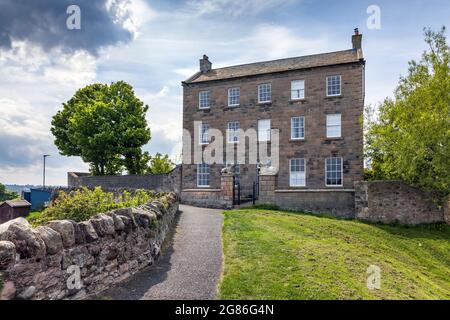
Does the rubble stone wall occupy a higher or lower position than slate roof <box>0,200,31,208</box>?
higher

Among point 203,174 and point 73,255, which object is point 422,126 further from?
point 73,255

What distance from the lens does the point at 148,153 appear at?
38688 mm

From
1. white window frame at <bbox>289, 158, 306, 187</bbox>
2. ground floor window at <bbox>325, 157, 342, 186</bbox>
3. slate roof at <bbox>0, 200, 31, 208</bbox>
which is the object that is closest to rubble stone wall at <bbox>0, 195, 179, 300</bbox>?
white window frame at <bbox>289, 158, 306, 187</bbox>

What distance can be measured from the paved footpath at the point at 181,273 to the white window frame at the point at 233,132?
16575 millimetres

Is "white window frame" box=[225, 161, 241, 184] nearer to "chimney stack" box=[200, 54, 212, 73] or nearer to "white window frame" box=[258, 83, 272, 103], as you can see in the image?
"white window frame" box=[258, 83, 272, 103]

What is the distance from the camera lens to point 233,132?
29.2 metres

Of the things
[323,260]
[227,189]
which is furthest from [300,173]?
[323,260]

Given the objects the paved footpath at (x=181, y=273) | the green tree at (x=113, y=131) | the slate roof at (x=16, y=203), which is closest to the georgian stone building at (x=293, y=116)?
the green tree at (x=113, y=131)

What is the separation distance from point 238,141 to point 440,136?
14029mm

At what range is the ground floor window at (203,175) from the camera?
29.4 m

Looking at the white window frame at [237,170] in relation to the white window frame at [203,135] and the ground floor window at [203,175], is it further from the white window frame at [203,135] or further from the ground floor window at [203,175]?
the white window frame at [203,135]

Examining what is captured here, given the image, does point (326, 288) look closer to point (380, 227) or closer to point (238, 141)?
point (380, 227)

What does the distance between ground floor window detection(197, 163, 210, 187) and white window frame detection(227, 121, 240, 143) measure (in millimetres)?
2939

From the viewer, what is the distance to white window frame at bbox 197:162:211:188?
2934cm
